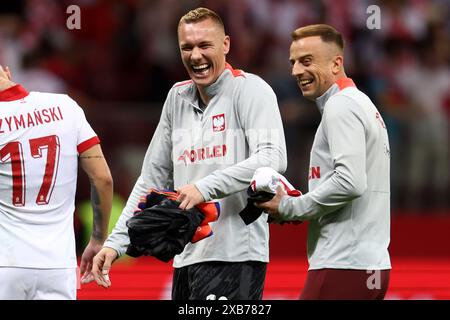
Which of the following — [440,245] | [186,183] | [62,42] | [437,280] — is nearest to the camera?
[186,183]

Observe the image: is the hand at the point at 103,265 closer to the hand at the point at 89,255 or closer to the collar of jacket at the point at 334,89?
the hand at the point at 89,255

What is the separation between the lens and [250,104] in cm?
516

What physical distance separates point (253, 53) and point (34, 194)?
6.76 metres

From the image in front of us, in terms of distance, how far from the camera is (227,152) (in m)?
5.20

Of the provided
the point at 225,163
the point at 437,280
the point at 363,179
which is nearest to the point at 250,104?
the point at 225,163

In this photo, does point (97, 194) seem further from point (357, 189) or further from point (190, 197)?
point (357, 189)

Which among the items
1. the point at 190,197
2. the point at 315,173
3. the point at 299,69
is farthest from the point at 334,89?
the point at 190,197

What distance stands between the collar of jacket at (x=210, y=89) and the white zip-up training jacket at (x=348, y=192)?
51cm

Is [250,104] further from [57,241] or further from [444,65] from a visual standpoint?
[444,65]

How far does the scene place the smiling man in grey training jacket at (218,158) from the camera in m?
5.06

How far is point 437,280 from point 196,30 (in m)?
3.30

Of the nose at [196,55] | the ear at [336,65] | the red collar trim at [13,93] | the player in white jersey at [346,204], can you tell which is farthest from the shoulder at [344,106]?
the red collar trim at [13,93]
